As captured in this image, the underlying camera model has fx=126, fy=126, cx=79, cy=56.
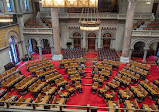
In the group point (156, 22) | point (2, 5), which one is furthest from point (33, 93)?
point (156, 22)

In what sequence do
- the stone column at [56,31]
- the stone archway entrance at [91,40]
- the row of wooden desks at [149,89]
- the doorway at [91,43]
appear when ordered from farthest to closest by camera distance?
the doorway at [91,43] → the stone archway entrance at [91,40] → the stone column at [56,31] → the row of wooden desks at [149,89]

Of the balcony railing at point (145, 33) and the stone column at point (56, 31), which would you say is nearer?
the stone column at point (56, 31)

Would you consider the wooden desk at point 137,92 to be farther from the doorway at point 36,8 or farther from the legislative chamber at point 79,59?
the doorway at point 36,8

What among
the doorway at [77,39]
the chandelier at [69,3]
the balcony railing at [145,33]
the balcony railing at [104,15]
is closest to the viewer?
the chandelier at [69,3]

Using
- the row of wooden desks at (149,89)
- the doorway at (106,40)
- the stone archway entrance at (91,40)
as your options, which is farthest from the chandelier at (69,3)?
the doorway at (106,40)

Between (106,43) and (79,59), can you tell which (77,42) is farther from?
(79,59)

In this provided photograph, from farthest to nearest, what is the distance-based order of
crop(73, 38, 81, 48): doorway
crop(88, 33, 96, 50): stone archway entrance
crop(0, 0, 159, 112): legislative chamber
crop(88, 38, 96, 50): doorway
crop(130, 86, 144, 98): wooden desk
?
1. crop(73, 38, 81, 48): doorway
2. crop(88, 38, 96, 50): doorway
3. crop(88, 33, 96, 50): stone archway entrance
4. crop(130, 86, 144, 98): wooden desk
5. crop(0, 0, 159, 112): legislative chamber

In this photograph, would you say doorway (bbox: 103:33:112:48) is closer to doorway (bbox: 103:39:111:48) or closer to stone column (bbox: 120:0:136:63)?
doorway (bbox: 103:39:111:48)

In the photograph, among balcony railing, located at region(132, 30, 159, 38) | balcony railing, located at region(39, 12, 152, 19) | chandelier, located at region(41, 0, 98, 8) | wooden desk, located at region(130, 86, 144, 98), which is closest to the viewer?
chandelier, located at region(41, 0, 98, 8)

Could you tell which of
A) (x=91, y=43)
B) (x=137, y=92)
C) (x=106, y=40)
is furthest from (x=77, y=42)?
(x=137, y=92)

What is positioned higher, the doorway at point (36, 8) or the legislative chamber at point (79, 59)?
the doorway at point (36, 8)

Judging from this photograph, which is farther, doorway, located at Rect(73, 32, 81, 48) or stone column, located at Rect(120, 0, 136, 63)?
doorway, located at Rect(73, 32, 81, 48)

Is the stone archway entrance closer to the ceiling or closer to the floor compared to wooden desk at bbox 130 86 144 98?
closer to the ceiling

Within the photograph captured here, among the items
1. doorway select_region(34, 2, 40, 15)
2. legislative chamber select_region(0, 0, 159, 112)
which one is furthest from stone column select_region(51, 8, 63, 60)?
doorway select_region(34, 2, 40, 15)
